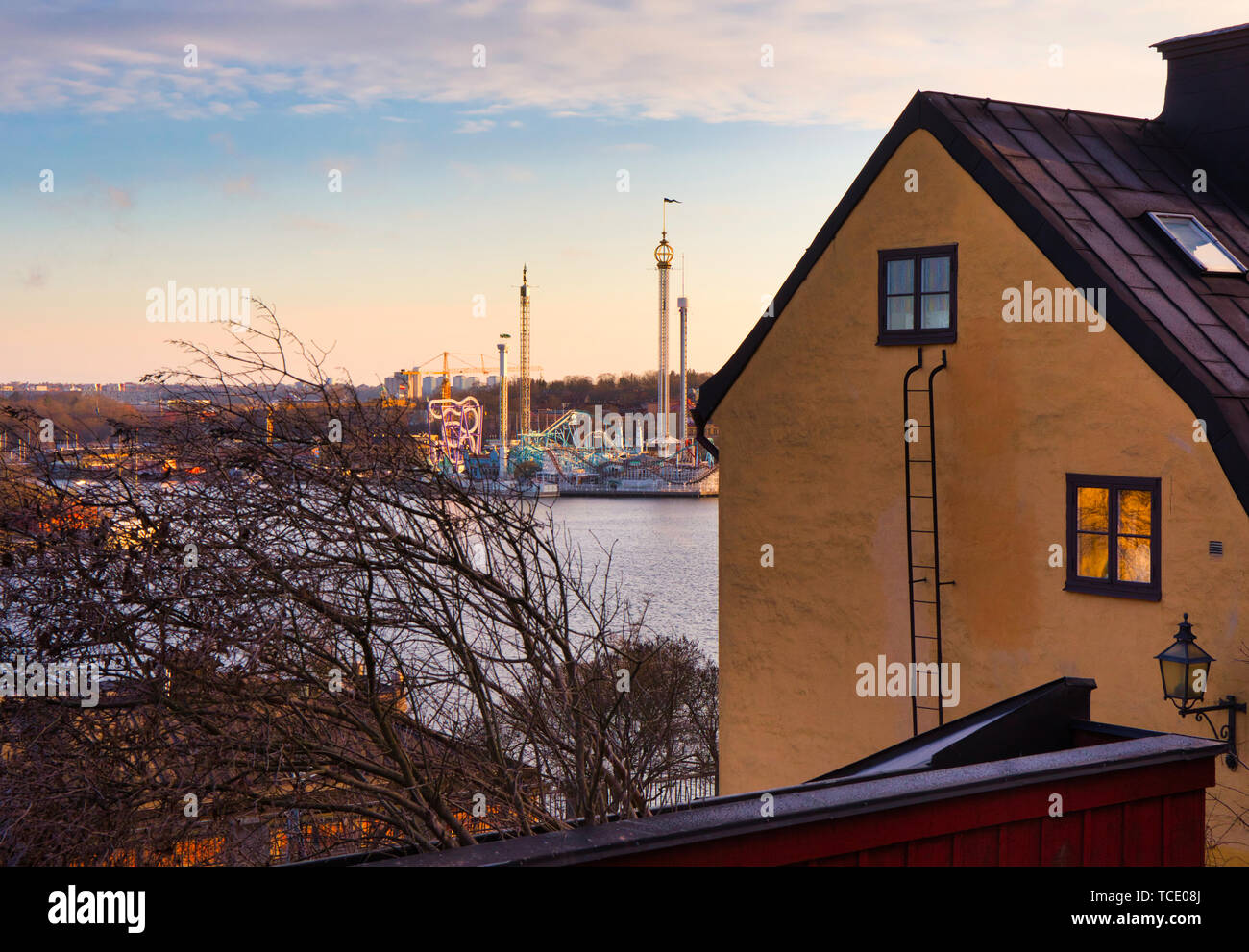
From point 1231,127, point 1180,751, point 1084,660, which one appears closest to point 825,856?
point 1180,751

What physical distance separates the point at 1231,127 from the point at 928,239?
392 centimetres

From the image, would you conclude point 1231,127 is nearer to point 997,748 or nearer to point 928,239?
point 928,239

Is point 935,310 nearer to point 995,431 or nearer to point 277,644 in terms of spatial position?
point 995,431

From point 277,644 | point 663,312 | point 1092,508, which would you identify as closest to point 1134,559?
point 1092,508

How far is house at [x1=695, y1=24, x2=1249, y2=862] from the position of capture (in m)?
9.20

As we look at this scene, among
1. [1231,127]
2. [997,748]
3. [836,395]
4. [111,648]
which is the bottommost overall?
[997,748]

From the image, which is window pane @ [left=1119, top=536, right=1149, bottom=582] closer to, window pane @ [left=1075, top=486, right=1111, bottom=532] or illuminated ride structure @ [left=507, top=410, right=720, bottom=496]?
window pane @ [left=1075, top=486, right=1111, bottom=532]

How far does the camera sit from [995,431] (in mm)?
10578

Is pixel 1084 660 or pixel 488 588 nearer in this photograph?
pixel 488 588

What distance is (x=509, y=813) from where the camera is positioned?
3596mm

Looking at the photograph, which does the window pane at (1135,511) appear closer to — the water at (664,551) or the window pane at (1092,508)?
the window pane at (1092,508)

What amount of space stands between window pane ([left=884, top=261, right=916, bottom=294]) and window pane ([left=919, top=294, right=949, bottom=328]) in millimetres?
200

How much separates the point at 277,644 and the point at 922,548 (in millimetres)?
8642

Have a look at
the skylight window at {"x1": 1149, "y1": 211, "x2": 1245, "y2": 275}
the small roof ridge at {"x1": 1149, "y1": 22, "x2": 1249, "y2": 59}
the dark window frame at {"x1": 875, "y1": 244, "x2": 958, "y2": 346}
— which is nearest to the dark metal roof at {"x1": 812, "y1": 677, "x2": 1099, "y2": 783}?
the dark window frame at {"x1": 875, "y1": 244, "x2": 958, "y2": 346}
